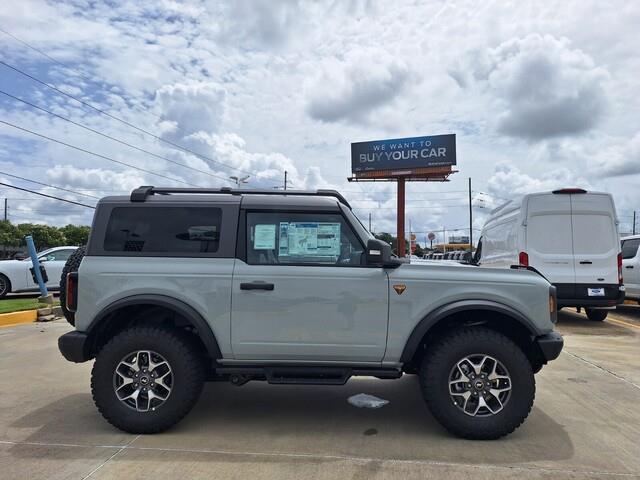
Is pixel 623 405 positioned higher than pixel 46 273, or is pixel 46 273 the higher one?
pixel 46 273

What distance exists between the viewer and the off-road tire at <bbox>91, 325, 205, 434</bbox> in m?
3.95

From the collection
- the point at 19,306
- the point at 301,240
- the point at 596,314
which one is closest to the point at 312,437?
the point at 301,240

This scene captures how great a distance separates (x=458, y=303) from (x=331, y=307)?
3.36 feet

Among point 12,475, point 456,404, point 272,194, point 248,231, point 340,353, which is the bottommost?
point 12,475

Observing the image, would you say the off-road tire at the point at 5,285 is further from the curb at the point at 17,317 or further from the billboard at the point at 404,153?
the billboard at the point at 404,153

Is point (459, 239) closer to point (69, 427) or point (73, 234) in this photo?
point (73, 234)

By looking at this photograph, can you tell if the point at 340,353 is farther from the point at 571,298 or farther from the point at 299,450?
the point at 571,298

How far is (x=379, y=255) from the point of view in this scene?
396 centimetres

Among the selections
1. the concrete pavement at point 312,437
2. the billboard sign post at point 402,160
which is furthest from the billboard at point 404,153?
the concrete pavement at point 312,437

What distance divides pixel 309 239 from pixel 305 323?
27.6 inches

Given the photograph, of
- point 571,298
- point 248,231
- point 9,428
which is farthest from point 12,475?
point 571,298

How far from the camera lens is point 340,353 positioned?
397 cm

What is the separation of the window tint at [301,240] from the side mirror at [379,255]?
0.11m

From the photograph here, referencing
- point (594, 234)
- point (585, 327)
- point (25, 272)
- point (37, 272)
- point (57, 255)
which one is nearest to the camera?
point (594, 234)
